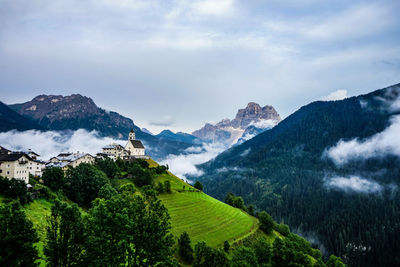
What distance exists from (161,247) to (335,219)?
220 m

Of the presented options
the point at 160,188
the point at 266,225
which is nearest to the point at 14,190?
the point at 160,188

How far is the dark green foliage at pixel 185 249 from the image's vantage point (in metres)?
59.0

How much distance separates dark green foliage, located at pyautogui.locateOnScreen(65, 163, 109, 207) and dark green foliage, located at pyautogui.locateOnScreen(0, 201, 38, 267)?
55126 mm

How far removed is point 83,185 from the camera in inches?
2975

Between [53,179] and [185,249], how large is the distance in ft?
155

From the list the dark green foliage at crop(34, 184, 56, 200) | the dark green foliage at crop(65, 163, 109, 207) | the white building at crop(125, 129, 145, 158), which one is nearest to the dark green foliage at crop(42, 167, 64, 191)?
the dark green foliage at crop(65, 163, 109, 207)

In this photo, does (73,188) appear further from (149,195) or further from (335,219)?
(335,219)

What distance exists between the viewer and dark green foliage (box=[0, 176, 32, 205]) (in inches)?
2149

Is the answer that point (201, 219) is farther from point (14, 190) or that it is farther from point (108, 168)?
point (14, 190)

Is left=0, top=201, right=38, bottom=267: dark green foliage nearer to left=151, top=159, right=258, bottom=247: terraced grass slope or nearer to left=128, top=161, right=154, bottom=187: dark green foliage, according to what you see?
left=151, top=159, right=258, bottom=247: terraced grass slope

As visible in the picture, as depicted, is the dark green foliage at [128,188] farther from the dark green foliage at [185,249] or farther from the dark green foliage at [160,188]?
the dark green foliage at [160,188]

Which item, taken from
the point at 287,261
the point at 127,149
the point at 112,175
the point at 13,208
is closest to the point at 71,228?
the point at 13,208

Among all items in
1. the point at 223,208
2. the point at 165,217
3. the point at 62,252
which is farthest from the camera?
the point at 223,208

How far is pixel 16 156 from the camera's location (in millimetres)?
70438
